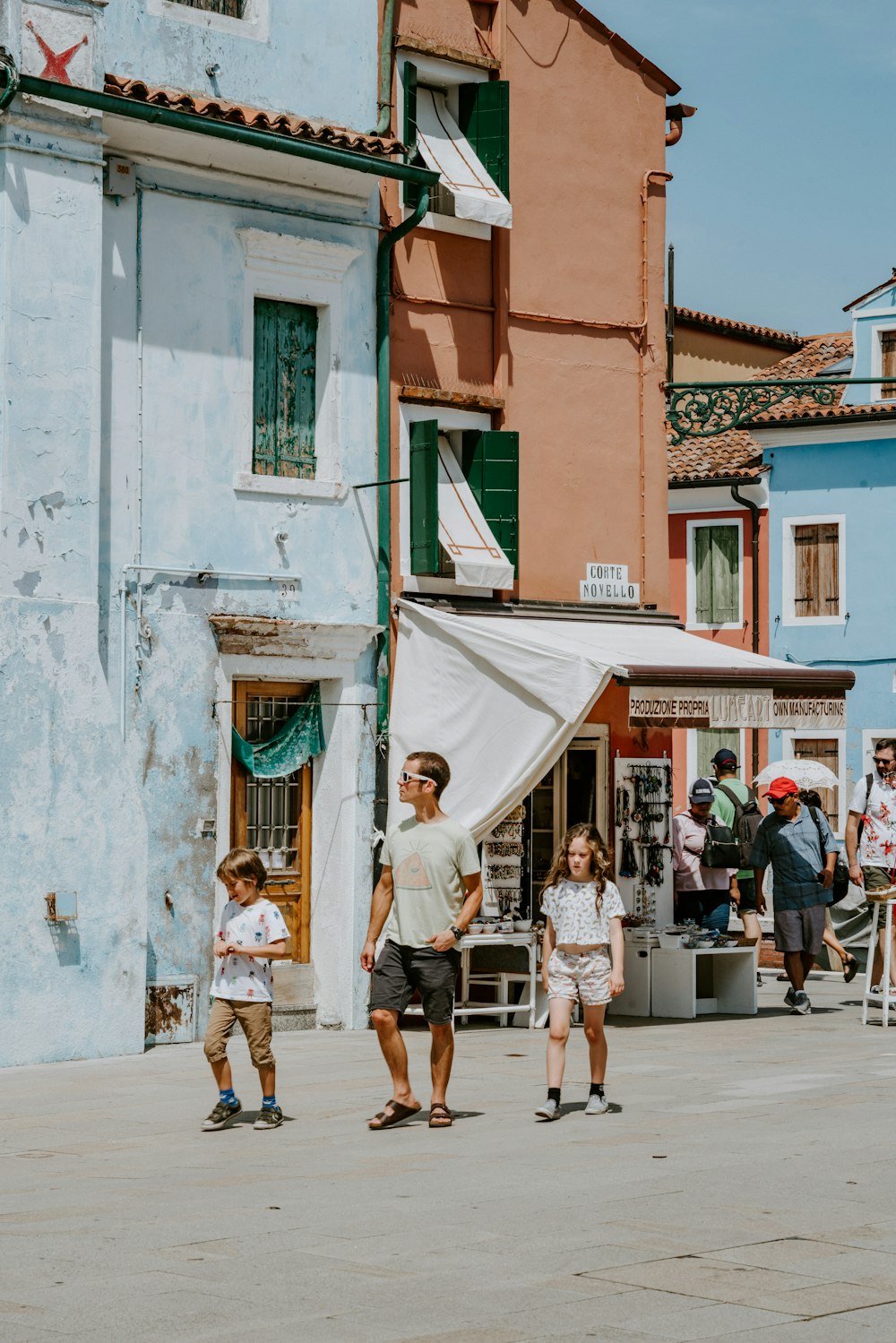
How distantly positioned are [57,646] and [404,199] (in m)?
5.19

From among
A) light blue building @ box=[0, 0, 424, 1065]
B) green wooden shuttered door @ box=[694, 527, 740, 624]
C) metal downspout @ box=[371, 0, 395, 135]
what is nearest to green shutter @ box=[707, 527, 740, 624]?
green wooden shuttered door @ box=[694, 527, 740, 624]

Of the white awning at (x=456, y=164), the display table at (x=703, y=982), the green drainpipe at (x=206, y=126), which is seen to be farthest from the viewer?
the white awning at (x=456, y=164)

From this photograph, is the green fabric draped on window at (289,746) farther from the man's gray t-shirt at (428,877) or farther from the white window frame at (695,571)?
the white window frame at (695,571)

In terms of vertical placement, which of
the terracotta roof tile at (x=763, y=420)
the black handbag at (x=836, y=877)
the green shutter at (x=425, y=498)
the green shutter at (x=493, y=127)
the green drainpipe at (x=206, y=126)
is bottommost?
the black handbag at (x=836, y=877)

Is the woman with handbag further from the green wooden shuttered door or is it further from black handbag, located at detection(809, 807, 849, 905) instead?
the green wooden shuttered door

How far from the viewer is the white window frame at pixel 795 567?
124ft

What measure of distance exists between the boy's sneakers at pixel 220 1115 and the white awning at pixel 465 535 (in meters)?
6.89

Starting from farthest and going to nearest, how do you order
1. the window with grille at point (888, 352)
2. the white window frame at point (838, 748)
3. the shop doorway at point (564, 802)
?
the window with grille at point (888, 352) → the white window frame at point (838, 748) → the shop doorway at point (564, 802)

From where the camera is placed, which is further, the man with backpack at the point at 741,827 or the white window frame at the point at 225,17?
the man with backpack at the point at 741,827

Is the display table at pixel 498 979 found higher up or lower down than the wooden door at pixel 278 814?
lower down

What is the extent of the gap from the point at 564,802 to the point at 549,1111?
7417 mm

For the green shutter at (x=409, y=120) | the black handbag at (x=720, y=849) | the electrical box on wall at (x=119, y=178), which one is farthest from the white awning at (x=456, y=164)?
the black handbag at (x=720, y=849)

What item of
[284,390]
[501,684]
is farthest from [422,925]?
[284,390]

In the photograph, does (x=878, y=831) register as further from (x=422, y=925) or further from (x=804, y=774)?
(x=804, y=774)
